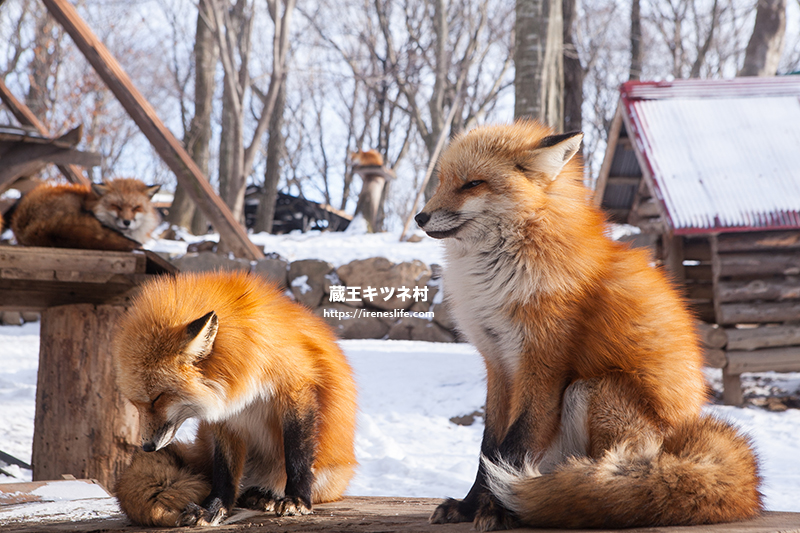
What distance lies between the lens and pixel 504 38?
62.3 feet

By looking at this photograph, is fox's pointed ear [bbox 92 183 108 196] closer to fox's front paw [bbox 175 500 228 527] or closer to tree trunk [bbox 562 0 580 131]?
→ fox's front paw [bbox 175 500 228 527]

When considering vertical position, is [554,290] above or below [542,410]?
above

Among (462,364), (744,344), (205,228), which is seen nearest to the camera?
(744,344)

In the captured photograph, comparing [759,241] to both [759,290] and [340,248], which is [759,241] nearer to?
[759,290]

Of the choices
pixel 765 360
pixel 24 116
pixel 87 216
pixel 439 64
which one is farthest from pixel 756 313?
pixel 439 64

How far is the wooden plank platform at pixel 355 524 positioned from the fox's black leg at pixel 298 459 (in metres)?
0.05

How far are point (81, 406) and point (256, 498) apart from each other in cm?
Result: 195

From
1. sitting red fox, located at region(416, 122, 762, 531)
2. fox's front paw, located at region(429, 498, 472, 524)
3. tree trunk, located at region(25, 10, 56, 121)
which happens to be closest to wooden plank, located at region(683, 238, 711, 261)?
sitting red fox, located at region(416, 122, 762, 531)

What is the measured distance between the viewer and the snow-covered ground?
14.7 feet

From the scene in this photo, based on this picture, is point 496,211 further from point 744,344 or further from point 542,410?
point 744,344

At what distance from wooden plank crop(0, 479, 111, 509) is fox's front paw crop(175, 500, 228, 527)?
1175 mm

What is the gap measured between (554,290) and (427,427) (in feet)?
15.8

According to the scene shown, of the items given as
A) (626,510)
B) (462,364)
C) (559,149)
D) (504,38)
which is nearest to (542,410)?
(626,510)

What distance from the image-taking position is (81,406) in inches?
142
